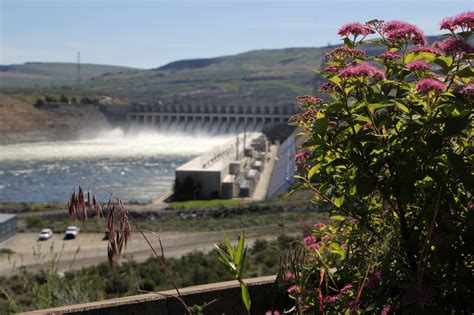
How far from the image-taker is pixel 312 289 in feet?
9.43

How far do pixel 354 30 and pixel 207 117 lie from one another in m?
93.8

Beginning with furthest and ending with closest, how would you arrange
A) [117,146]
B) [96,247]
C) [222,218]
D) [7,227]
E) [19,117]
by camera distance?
1. [19,117]
2. [117,146]
3. [222,218]
4. [7,227]
5. [96,247]

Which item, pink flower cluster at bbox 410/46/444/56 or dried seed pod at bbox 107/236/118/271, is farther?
pink flower cluster at bbox 410/46/444/56

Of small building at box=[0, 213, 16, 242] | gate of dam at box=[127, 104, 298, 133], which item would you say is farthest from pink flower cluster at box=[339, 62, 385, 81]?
gate of dam at box=[127, 104, 298, 133]

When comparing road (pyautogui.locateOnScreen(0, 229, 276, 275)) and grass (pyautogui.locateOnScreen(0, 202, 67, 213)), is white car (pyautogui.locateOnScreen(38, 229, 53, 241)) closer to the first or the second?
road (pyautogui.locateOnScreen(0, 229, 276, 275))

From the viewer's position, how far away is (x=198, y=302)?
11.3 feet

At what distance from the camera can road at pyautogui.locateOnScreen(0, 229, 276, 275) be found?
2042 cm

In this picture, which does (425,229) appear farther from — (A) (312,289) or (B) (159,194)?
(B) (159,194)

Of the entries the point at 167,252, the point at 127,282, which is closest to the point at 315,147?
the point at 127,282

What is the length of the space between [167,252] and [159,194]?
84.0 feet

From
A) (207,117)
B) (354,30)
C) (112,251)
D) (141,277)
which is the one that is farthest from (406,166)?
(207,117)

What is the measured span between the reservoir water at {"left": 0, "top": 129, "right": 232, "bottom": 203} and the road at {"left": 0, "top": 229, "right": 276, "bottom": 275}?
6.20 m

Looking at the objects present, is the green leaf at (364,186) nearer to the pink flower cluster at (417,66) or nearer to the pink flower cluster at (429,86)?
the pink flower cluster at (429,86)

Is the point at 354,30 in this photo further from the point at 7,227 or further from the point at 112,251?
the point at 7,227
